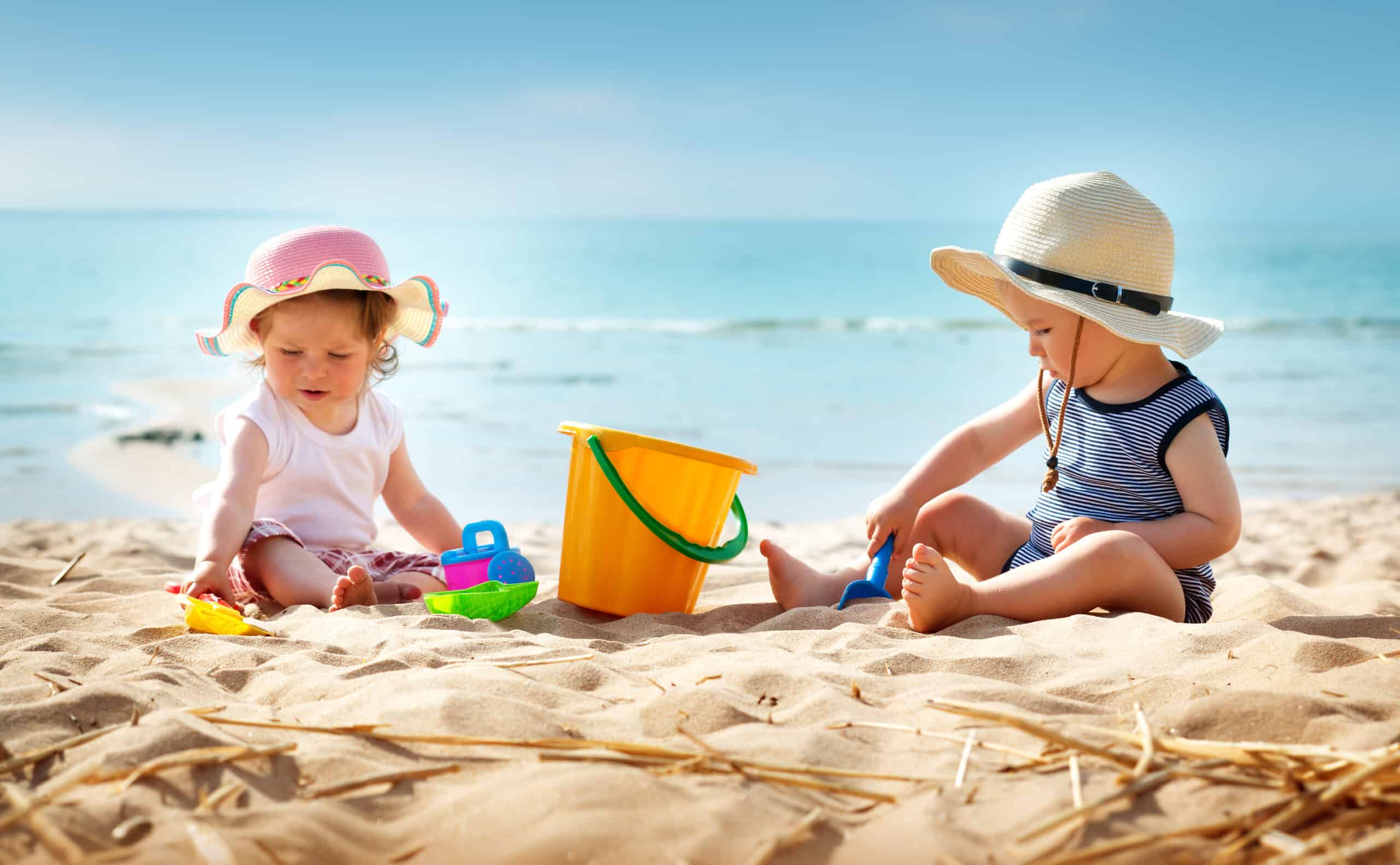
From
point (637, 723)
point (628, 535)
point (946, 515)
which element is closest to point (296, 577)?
point (628, 535)

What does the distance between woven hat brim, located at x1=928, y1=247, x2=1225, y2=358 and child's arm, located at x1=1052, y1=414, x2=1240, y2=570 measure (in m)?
0.20

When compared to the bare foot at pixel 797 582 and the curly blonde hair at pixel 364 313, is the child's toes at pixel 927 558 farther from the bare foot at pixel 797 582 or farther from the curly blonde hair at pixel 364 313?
the curly blonde hair at pixel 364 313

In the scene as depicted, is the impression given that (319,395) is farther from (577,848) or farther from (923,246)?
(923,246)

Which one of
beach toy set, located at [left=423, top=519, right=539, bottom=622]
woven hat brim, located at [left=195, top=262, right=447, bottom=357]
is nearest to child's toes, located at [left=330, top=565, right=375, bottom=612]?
beach toy set, located at [left=423, top=519, right=539, bottom=622]

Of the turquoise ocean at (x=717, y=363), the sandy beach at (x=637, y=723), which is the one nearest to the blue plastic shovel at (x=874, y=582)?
the sandy beach at (x=637, y=723)

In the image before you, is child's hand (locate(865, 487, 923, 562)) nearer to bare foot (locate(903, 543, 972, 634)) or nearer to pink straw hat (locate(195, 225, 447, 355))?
bare foot (locate(903, 543, 972, 634))

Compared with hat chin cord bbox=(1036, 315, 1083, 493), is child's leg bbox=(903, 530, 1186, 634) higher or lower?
lower

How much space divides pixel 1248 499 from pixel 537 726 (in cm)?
487

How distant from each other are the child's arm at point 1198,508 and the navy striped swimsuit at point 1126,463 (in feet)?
0.11

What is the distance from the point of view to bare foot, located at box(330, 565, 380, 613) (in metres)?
2.80

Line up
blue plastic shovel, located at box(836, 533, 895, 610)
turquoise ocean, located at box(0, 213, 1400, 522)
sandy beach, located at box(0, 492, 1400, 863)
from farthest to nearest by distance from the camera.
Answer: turquoise ocean, located at box(0, 213, 1400, 522) < blue plastic shovel, located at box(836, 533, 895, 610) < sandy beach, located at box(0, 492, 1400, 863)

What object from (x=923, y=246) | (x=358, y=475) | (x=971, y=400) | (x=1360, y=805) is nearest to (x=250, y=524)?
(x=358, y=475)

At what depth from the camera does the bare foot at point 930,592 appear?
8.13ft

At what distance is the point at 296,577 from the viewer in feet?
9.82
